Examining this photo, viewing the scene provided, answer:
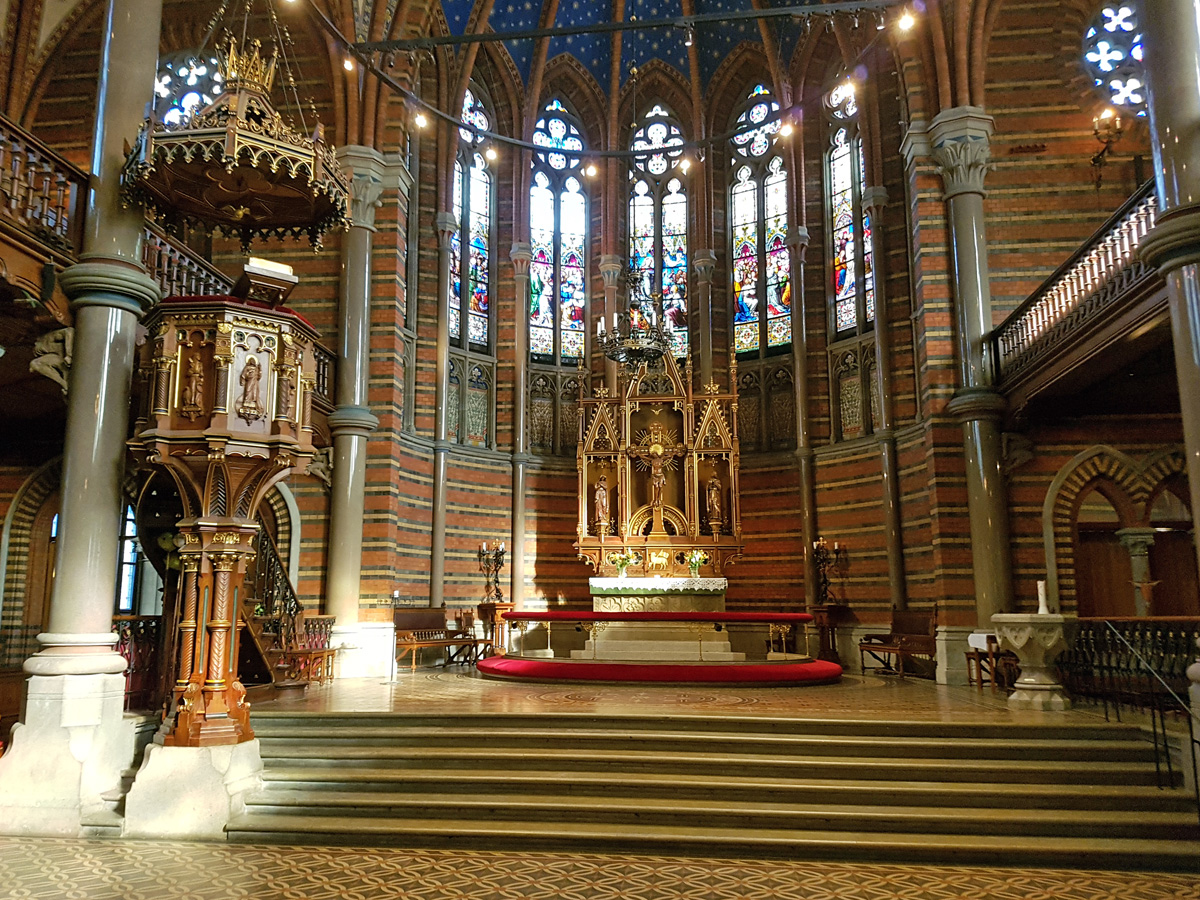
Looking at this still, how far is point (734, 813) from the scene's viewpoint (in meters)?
7.19

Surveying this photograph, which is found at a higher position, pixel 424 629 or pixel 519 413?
pixel 519 413

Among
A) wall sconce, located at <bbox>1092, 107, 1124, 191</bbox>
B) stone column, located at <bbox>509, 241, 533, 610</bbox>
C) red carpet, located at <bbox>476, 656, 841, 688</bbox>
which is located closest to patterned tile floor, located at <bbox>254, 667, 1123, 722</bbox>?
red carpet, located at <bbox>476, 656, 841, 688</bbox>

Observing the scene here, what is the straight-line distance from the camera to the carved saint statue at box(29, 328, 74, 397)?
26.5 feet

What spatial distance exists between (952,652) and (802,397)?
7.37 meters

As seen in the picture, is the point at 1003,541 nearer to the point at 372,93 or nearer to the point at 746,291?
the point at 746,291

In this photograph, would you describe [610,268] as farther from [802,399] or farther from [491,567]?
[491,567]

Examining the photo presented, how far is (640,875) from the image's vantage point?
6.30 meters

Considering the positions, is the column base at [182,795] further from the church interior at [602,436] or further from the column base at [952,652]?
the column base at [952,652]

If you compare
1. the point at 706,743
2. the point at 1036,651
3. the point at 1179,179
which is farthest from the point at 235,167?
the point at 1036,651

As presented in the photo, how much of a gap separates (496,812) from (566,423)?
48.5ft

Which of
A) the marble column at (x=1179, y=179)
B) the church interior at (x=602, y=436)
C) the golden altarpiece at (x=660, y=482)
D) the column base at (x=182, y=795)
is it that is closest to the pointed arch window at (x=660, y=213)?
the church interior at (x=602, y=436)

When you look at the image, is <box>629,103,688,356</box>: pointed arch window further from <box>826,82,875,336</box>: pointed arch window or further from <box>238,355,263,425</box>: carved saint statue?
<box>238,355,263,425</box>: carved saint statue

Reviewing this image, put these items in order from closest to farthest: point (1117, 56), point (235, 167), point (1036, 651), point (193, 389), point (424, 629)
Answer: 1. point (193, 389)
2. point (235, 167)
3. point (1036, 651)
4. point (1117, 56)
5. point (424, 629)

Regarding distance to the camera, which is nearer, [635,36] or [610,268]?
[610,268]
